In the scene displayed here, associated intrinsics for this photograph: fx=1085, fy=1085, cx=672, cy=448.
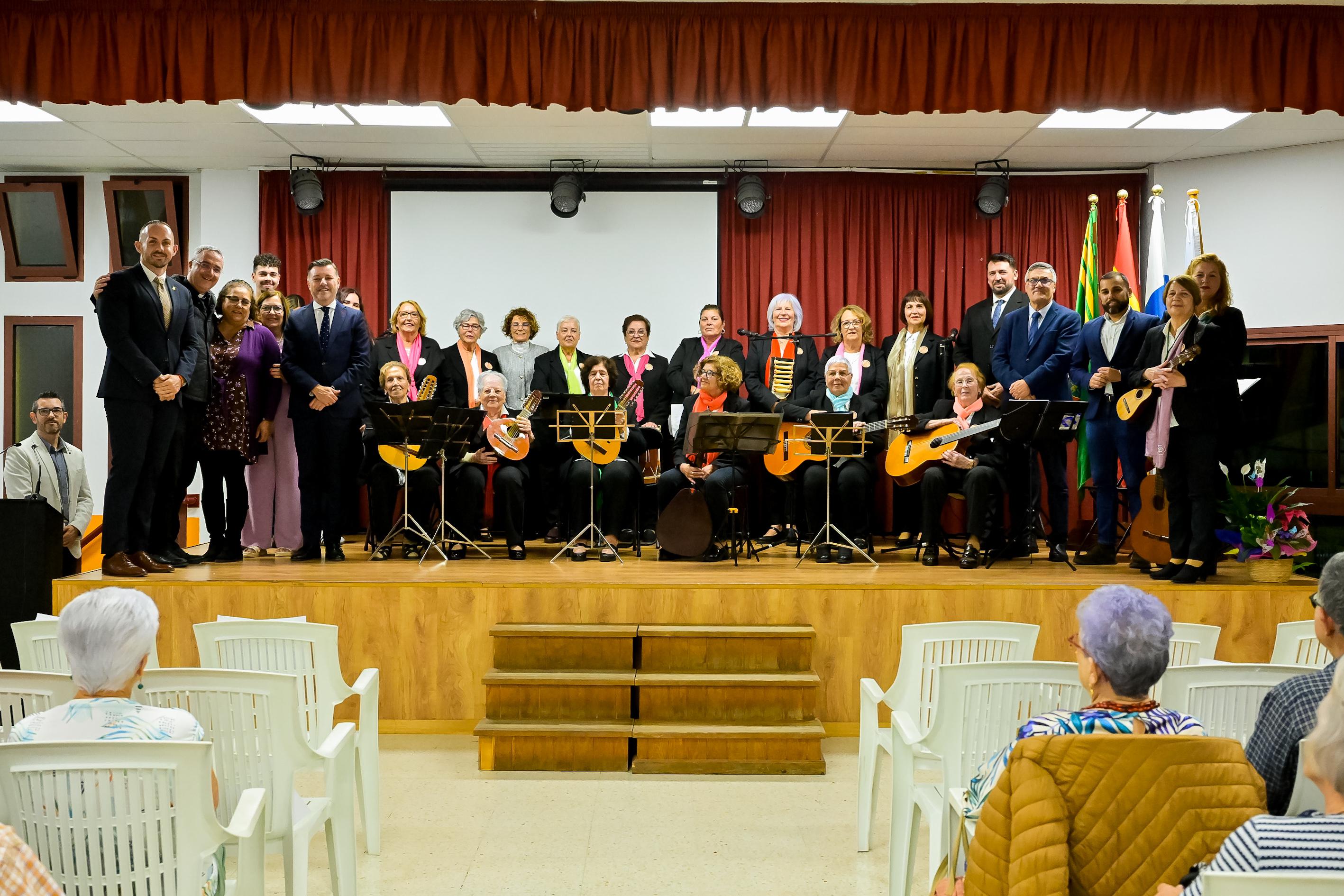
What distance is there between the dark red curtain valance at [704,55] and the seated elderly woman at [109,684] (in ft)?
9.72

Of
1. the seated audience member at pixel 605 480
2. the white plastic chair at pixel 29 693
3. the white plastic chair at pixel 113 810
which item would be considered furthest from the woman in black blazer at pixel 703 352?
the white plastic chair at pixel 113 810

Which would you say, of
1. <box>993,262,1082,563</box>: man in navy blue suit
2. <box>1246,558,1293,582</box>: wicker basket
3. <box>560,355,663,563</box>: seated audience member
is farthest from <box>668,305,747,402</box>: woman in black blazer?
<box>1246,558,1293,582</box>: wicker basket

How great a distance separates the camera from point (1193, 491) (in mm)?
5121

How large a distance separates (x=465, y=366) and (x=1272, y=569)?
481 cm

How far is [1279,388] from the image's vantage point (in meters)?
7.72

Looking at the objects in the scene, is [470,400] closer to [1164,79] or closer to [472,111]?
[472,111]

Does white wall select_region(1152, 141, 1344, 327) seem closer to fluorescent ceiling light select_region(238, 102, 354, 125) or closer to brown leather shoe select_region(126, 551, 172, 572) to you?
fluorescent ceiling light select_region(238, 102, 354, 125)

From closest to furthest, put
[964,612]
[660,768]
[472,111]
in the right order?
1. [660,768]
2. [964,612]
3. [472,111]

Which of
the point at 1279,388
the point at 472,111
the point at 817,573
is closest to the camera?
the point at 817,573

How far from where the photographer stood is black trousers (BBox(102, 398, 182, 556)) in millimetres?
4977

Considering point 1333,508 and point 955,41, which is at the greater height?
point 955,41

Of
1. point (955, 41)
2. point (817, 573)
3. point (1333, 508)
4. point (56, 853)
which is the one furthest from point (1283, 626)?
point (1333, 508)

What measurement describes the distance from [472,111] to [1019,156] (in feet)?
13.3

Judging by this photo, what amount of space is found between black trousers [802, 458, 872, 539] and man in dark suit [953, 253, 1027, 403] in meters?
1.06
